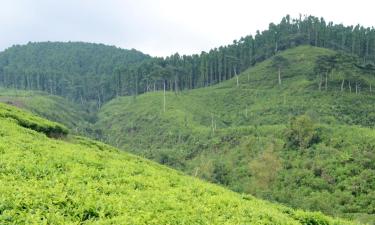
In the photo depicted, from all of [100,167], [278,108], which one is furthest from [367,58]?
[100,167]

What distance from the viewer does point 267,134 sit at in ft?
276

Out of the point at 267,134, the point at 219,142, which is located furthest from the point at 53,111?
the point at 267,134

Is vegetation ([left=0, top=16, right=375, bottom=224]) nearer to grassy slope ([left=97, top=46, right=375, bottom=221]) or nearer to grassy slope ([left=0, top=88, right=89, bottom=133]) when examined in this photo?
grassy slope ([left=97, top=46, right=375, bottom=221])

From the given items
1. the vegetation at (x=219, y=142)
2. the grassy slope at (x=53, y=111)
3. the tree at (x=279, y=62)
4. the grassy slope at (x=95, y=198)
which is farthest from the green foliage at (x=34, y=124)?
the tree at (x=279, y=62)

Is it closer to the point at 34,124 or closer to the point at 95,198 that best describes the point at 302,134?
the point at 34,124

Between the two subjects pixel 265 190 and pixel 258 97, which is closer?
pixel 265 190

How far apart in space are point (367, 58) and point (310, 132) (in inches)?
3501

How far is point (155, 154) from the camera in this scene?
89250 mm

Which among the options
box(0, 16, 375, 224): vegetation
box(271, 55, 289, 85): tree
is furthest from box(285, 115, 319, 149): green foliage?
box(271, 55, 289, 85): tree

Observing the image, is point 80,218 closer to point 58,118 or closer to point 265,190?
point 265,190

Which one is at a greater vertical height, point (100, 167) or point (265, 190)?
point (100, 167)

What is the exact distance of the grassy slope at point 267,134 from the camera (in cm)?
6128

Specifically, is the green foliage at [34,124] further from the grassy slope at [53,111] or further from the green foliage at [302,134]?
the grassy slope at [53,111]

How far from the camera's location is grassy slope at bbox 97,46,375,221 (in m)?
61.3
